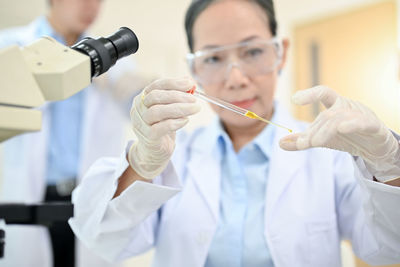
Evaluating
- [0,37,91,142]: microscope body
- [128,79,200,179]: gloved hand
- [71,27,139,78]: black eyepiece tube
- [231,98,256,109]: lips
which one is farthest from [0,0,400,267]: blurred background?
[0,37,91,142]: microscope body

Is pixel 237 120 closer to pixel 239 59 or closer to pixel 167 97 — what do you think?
pixel 239 59

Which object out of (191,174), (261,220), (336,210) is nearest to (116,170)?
(191,174)

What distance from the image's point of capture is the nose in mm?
997

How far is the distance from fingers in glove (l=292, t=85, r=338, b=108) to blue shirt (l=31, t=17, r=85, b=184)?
1259 mm

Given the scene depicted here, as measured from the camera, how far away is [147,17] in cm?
328

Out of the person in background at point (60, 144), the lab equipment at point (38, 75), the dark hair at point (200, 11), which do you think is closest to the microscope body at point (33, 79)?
the lab equipment at point (38, 75)

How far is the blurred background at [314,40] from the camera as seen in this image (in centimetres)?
312

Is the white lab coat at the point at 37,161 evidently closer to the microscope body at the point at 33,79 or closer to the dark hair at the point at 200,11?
the dark hair at the point at 200,11

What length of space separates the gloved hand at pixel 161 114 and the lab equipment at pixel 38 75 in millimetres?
146

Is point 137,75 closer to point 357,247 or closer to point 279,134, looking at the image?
point 279,134

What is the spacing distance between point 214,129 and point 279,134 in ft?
0.70

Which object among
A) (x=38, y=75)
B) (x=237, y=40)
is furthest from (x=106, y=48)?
(x=237, y=40)

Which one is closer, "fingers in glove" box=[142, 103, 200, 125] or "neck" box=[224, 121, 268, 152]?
"fingers in glove" box=[142, 103, 200, 125]

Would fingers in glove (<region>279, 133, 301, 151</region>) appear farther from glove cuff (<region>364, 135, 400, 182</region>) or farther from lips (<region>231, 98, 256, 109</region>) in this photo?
lips (<region>231, 98, 256, 109</region>)
